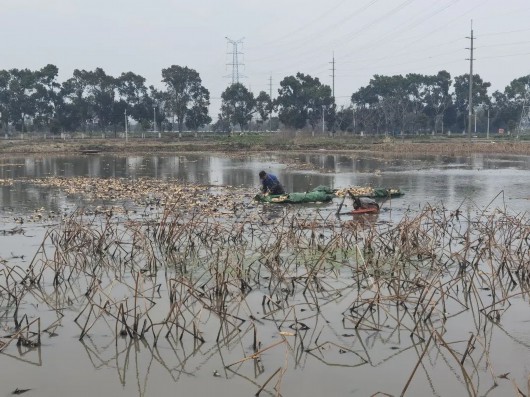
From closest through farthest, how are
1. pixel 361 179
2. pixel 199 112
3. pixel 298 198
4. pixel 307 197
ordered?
pixel 298 198
pixel 307 197
pixel 361 179
pixel 199 112

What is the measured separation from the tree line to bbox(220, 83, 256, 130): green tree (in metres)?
0.16

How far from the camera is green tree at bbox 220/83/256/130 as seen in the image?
9094 cm

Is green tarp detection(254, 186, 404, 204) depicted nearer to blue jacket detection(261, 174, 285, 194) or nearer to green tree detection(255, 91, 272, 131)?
blue jacket detection(261, 174, 285, 194)

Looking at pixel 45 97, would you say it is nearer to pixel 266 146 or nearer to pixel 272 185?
pixel 266 146

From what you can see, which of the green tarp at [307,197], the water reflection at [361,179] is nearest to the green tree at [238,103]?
the water reflection at [361,179]

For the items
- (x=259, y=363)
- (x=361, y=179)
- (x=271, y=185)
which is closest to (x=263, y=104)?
(x=361, y=179)

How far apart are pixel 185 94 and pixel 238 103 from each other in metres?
9.41

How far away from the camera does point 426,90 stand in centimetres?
9612

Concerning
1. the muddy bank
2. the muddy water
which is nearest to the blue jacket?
the muddy water

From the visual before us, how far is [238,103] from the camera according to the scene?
93.1 meters

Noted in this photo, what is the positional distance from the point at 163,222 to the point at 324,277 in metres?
3.96

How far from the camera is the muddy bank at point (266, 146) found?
5956cm

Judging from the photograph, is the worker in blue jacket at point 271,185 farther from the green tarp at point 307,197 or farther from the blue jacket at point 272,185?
the green tarp at point 307,197

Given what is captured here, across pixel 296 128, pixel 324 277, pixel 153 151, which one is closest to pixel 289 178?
pixel 324 277
